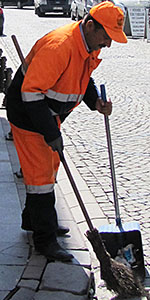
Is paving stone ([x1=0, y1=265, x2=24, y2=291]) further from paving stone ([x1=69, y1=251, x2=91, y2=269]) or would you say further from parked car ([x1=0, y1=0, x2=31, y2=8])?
parked car ([x1=0, y1=0, x2=31, y2=8])

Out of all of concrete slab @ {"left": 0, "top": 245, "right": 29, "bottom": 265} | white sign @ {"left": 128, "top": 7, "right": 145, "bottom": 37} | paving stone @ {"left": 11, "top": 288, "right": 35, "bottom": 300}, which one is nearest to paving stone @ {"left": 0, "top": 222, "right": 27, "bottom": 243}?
concrete slab @ {"left": 0, "top": 245, "right": 29, "bottom": 265}

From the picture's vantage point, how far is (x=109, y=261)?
3660mm

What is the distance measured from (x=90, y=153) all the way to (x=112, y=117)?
1819 mm

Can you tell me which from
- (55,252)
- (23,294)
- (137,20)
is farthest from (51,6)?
(23,294)

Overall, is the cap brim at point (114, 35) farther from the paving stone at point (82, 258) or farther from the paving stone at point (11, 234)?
the paving stone at point (11, 234)

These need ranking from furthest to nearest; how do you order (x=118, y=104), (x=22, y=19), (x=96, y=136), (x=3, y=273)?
(x=22, y=19)
(x=118, y=104)
(x=96, y=136)
(x=3, y=273)

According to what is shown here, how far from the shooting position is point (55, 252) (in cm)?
390

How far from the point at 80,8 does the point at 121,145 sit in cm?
1619

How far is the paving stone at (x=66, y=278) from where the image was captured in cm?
355

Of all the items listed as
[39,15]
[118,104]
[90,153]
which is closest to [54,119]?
[90,153]

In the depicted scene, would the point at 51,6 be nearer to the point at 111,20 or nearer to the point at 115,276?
the point at 111,20

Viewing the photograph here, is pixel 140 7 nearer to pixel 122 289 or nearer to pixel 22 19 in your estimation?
pixel 22 19

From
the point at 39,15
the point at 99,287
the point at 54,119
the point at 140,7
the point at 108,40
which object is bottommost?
the point at 39,15

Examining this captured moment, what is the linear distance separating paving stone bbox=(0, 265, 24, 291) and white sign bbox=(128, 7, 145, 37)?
15.5 m
